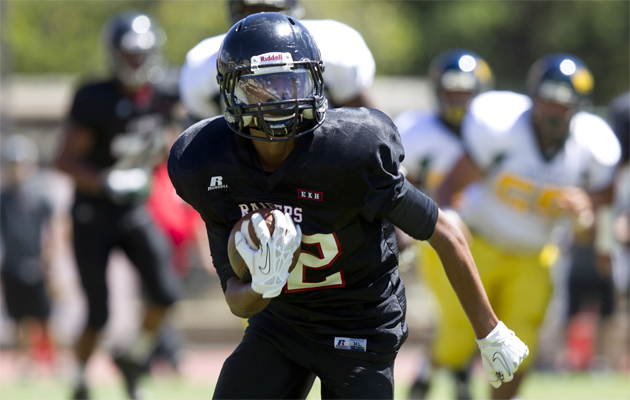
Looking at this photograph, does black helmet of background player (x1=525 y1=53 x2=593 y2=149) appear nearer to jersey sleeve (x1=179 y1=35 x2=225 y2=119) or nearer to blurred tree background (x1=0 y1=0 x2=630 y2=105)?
jersey sleeve (x1=179 y1=35 x2=225 y2=119)

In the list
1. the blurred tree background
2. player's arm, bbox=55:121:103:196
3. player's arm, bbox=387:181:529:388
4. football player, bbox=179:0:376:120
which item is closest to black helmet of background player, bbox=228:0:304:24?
football player, bbox=179:0:376:120

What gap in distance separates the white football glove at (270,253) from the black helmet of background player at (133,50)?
3142 millimetres

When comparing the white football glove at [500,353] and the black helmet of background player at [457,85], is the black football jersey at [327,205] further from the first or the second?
the black helmet of background player at [457,85]

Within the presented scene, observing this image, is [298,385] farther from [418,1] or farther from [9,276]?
[418,1]

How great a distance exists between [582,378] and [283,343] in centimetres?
535

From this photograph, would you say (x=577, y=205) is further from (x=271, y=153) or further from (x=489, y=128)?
(x=271, y=153)

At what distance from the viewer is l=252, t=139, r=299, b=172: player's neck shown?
102 inches

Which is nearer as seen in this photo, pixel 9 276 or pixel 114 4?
pixel 9 276

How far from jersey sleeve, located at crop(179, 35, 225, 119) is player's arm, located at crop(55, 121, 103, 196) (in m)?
1.44

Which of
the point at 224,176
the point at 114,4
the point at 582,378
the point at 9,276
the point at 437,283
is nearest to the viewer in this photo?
the point at 224,176

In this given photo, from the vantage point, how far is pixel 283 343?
2.71m

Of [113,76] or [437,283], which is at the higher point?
[113,76]

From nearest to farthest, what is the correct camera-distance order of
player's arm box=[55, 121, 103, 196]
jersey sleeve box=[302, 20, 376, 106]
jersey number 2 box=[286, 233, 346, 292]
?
jersey number 2 box=[286, 233, 346, 292] → jersey sleeve box=[302, 20, 376, 106] → player's arm box=[55, 121, 103, 196]

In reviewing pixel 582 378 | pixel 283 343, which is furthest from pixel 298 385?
pixel 582 378
